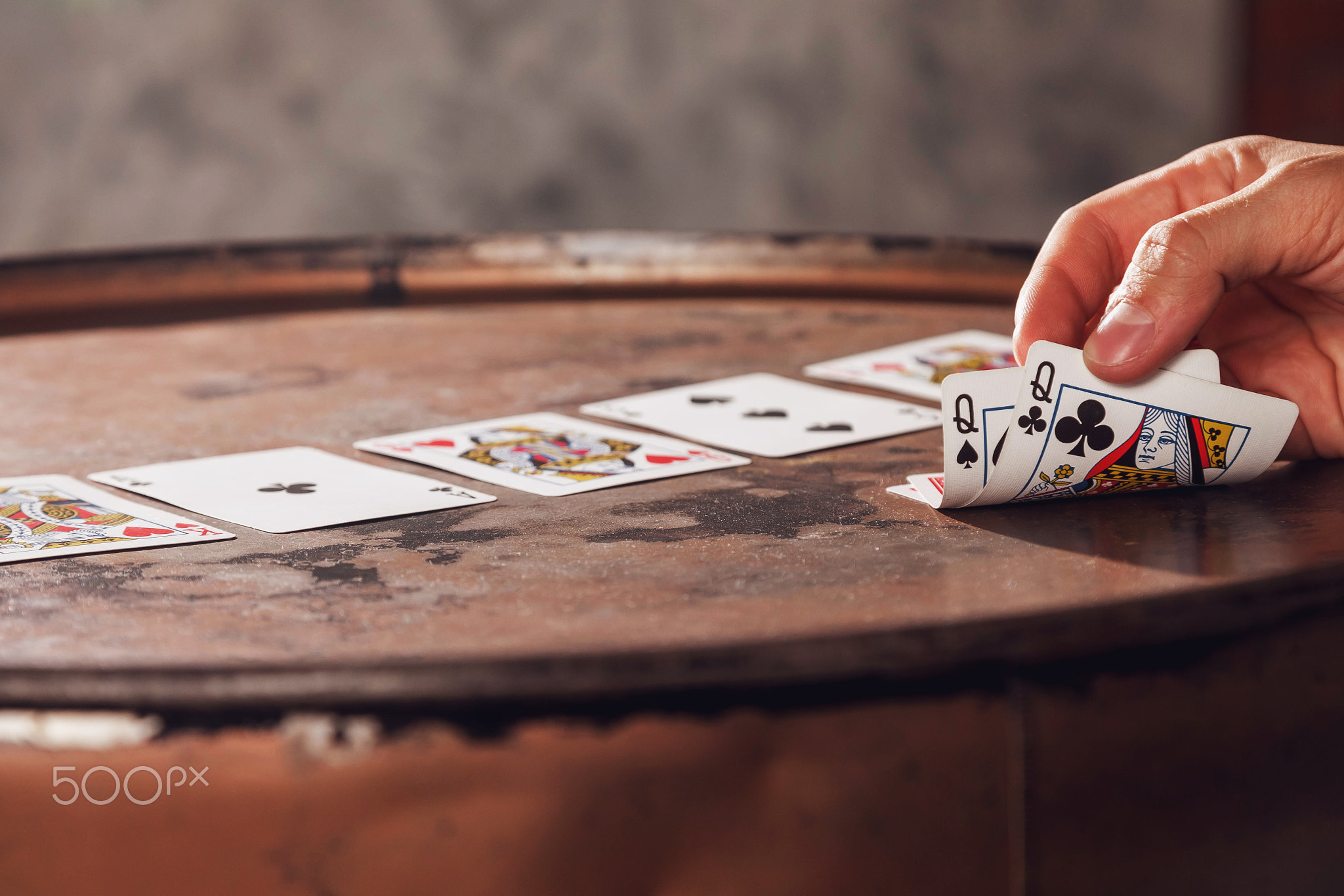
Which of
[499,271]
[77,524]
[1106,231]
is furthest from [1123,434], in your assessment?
[499,271]

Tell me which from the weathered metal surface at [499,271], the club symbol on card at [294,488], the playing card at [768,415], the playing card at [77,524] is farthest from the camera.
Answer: the weathered metal surface at [499,271]

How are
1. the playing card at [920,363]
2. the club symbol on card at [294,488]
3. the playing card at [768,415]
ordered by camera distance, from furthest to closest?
the playing card at [920,363] → the playing card at [768,415] → the club symbol on card at [294,488]

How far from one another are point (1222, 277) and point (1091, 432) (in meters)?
0.18

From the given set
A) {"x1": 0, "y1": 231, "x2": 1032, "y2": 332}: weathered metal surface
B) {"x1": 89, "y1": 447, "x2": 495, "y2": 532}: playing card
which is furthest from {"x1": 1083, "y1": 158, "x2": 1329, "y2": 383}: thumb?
{"x1": 0, "y1": 231, "x2": 1032, "y2": 332}: weathered metal surface

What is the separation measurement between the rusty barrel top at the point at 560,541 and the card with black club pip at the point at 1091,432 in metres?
0.02

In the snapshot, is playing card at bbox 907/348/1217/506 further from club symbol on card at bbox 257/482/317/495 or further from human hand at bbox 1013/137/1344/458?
club symbol on card at bbox 257/482/317/495

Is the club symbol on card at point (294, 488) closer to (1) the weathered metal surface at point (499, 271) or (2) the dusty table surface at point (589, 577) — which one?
(2) the dusty table surface at point (589, 577)

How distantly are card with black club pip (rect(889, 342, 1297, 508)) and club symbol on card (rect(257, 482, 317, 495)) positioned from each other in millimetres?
477

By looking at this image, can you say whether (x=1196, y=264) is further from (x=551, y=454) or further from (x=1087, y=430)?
(x=551, y=454)

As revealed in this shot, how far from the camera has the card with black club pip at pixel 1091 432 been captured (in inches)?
37.5

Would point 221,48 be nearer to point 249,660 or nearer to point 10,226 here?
point 10,226

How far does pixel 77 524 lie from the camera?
3.23ft

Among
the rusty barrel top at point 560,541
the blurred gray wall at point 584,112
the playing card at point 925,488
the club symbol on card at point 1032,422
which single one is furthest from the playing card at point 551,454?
the blurred gray wall at point 584,112

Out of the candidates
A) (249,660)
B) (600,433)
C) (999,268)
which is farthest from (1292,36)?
(249,660)
